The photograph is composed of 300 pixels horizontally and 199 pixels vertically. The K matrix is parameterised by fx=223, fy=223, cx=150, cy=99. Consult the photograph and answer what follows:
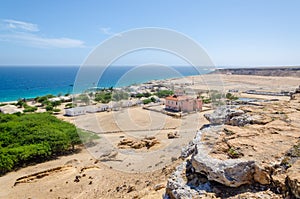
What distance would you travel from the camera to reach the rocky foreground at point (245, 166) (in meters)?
3.68

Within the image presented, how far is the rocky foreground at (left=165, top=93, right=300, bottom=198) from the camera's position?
12.1ft

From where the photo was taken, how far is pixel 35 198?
926 cm

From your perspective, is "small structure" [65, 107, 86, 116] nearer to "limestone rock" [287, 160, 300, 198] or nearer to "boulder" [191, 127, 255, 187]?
"boulder" [191, 127, 255, 187]

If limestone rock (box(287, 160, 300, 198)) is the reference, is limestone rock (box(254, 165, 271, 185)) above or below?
below

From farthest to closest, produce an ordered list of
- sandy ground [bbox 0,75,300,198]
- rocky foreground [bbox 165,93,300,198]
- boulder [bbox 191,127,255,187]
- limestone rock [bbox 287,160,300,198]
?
sandy ground [bbox 0,75,300,198] → boulder [bbox 191,127,255,187] → rocky foreground [bbox 165,93,300,198] → limestone rock [bbox 287,160,300,198]

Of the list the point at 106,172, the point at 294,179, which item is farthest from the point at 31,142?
the point at 294,179

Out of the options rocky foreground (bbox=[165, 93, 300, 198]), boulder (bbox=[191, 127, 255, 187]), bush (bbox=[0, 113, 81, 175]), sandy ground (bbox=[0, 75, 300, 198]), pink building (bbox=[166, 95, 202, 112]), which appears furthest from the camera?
pink building (bbox=[166, 95, 202, 112])

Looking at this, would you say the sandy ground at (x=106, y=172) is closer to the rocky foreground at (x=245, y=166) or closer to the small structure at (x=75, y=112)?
the rocky foreground at (x=245, y=166)

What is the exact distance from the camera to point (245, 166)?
3.91 m

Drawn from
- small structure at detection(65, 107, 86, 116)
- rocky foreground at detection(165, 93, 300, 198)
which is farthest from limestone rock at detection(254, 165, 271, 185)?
small structure at detection(65, 107, 86, 116)

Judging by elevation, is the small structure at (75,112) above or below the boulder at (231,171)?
below

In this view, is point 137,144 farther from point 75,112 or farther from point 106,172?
point 75,112

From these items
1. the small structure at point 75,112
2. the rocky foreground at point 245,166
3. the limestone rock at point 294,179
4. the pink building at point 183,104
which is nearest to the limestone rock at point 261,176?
the rocky foreground at point 245,166

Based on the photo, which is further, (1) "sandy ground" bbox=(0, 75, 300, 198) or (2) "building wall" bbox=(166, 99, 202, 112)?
(2) "building wall" bbox=(166, 99, 202, 112)
